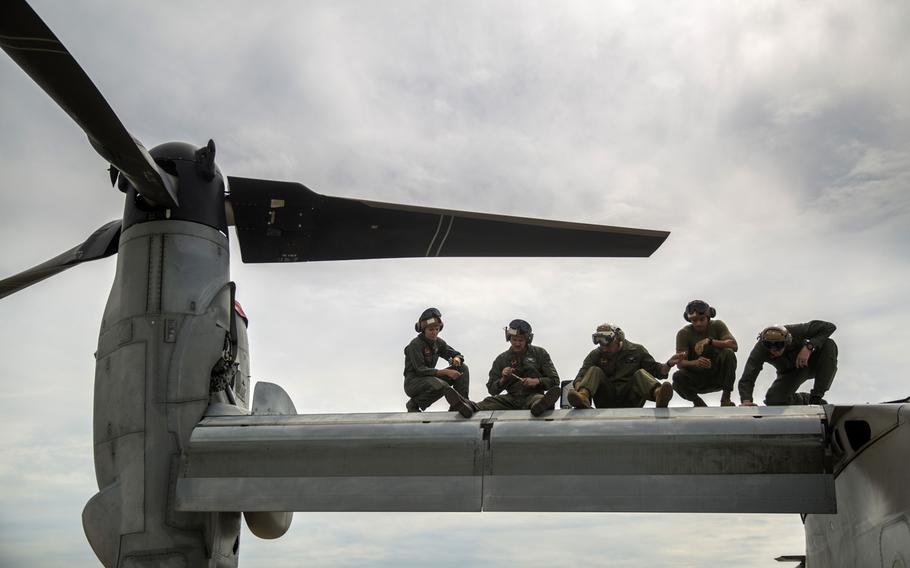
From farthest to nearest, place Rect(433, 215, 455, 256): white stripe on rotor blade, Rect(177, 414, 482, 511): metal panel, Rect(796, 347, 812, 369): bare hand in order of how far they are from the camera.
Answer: Rect(433, 215, 455, 256): white stripe on rotor blade, Rect(796, 347, 812, 369): bare hand, Rect(177, 414, 482, 511): metal panel

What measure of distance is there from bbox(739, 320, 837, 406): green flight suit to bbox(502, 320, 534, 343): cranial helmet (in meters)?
2.59

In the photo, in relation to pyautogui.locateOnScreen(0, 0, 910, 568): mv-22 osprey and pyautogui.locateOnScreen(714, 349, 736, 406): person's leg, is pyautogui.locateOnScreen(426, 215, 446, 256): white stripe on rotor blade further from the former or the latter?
pyautogui.locateOnScreen(714, 349, 736, 406): person's leg

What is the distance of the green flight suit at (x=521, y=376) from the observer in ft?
33.9

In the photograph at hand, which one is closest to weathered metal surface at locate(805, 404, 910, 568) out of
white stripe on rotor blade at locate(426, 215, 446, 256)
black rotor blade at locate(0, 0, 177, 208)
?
white stripe on rotor blade at locate(426, 215, 446, 256)

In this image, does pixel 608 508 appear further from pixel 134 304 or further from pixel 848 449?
pixel 134 304

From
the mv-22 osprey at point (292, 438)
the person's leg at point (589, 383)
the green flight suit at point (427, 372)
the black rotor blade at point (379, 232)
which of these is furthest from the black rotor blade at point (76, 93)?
the person's leg at point (589, 383)

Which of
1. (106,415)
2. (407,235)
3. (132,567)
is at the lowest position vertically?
(132,567)

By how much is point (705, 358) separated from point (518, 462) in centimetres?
339

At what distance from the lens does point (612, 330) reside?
10344 millimetres

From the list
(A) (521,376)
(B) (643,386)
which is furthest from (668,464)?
(A) (521,376)

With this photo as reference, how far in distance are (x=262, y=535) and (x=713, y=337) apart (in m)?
5.80

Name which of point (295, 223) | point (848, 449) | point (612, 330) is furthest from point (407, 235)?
point (848, 449)

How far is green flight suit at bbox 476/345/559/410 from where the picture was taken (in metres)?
10.3

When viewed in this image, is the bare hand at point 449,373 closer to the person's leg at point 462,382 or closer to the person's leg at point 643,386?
the person's leg at point 462,382
